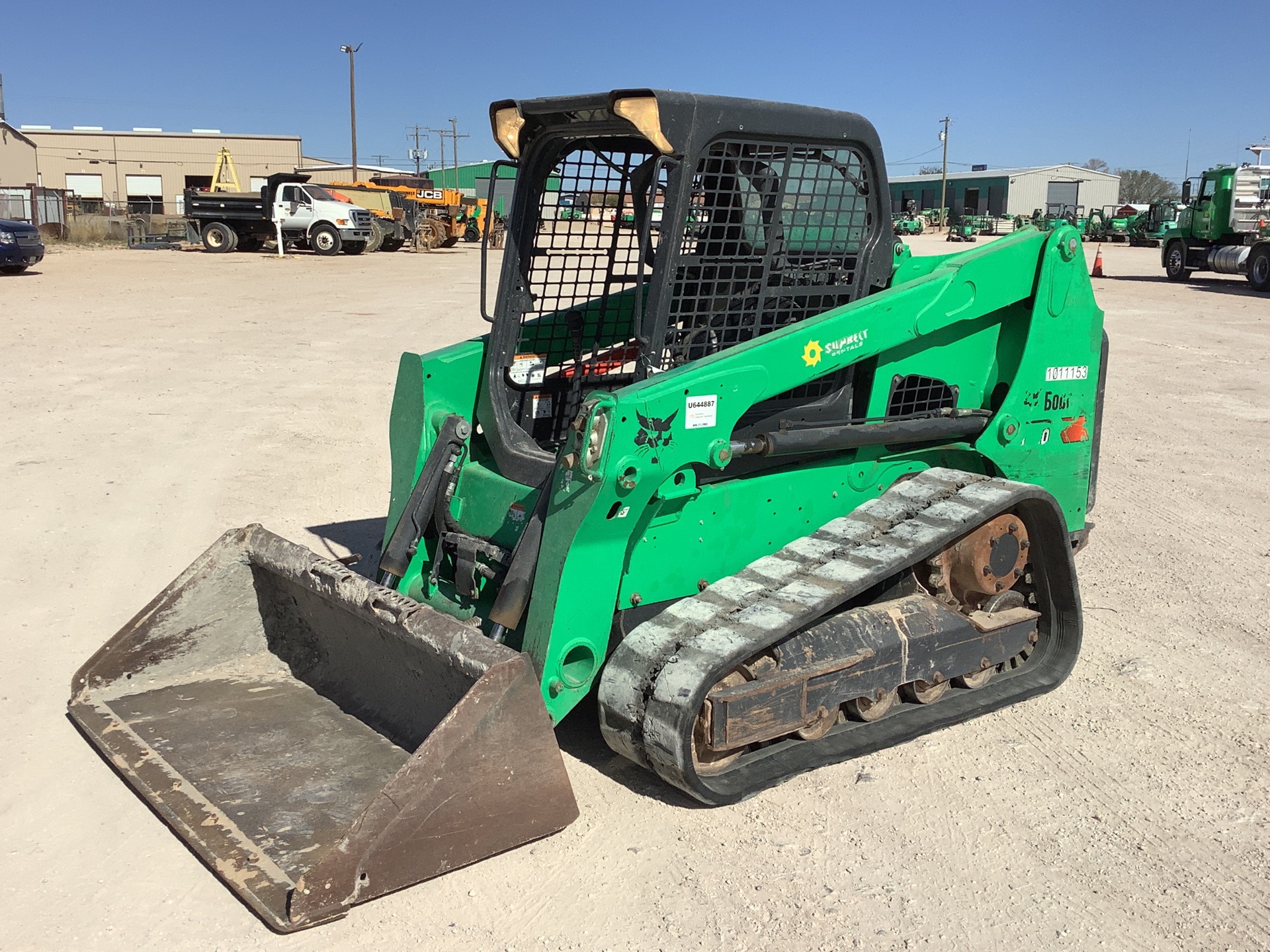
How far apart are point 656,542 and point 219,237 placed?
1229 inches

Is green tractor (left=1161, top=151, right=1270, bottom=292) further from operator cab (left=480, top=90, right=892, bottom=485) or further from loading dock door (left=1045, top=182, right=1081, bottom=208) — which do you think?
loading dock door (left=1045, top=182, right=1081, bottom=208)

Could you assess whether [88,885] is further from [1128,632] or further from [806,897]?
[1128,632]

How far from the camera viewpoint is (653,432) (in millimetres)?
3701

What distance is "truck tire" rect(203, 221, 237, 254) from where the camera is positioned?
3212 cm

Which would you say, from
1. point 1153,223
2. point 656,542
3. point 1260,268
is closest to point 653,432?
point 656,542

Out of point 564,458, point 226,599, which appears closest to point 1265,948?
point 564,458

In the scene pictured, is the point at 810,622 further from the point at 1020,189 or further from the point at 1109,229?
the point at 1020,189

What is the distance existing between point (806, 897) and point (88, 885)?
6.86 feet

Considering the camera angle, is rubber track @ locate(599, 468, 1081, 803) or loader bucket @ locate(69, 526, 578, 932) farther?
rubber track @ locate(599, 468, 1081, 803)

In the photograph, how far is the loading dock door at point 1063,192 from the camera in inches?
3179

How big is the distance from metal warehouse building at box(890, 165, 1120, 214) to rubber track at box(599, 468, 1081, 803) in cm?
7348

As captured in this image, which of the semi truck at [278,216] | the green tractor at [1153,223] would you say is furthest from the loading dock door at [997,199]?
the semi truck at [278,216]

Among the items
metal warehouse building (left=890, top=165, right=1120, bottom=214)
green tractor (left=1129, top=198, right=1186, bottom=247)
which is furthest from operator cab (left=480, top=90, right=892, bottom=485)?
metal warehouse building (left=890, top=165, right=1120, bottom=214)

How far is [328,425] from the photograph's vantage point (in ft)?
31.4
